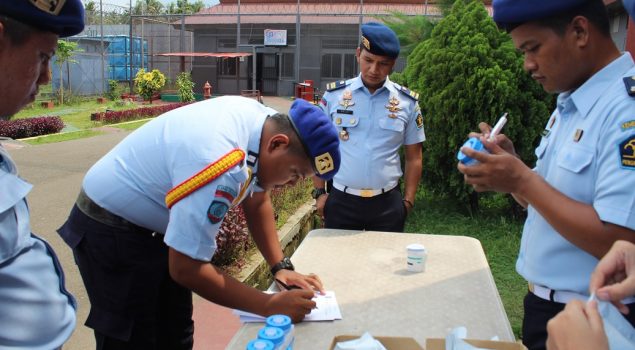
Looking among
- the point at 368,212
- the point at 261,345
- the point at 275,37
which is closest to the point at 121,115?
the point at 275,37

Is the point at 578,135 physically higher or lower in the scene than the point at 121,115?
higher

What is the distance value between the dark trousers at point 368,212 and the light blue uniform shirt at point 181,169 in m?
1.48

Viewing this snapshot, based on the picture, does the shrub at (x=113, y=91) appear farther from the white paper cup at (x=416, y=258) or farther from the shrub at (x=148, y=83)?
the white paper cup at (x=416, y=258)

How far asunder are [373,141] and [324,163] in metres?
1.64

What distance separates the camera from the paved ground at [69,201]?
3111 millimetres

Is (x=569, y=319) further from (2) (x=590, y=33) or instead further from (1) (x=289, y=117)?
(1) (x=289, y=117)

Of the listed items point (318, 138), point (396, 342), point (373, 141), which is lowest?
point (396, 342)

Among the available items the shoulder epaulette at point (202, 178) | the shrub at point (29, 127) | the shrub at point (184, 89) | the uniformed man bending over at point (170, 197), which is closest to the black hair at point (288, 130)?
the uniformed man bending over at point (170, 197)

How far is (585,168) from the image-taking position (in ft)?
4.61

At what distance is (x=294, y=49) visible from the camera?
2352 cm

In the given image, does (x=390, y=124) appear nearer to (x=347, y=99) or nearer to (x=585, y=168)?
(x=347, y=99)

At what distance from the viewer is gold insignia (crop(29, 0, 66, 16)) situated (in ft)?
3.22

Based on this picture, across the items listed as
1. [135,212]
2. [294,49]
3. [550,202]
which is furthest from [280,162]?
[294,49]

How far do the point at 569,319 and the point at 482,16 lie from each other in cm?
466
